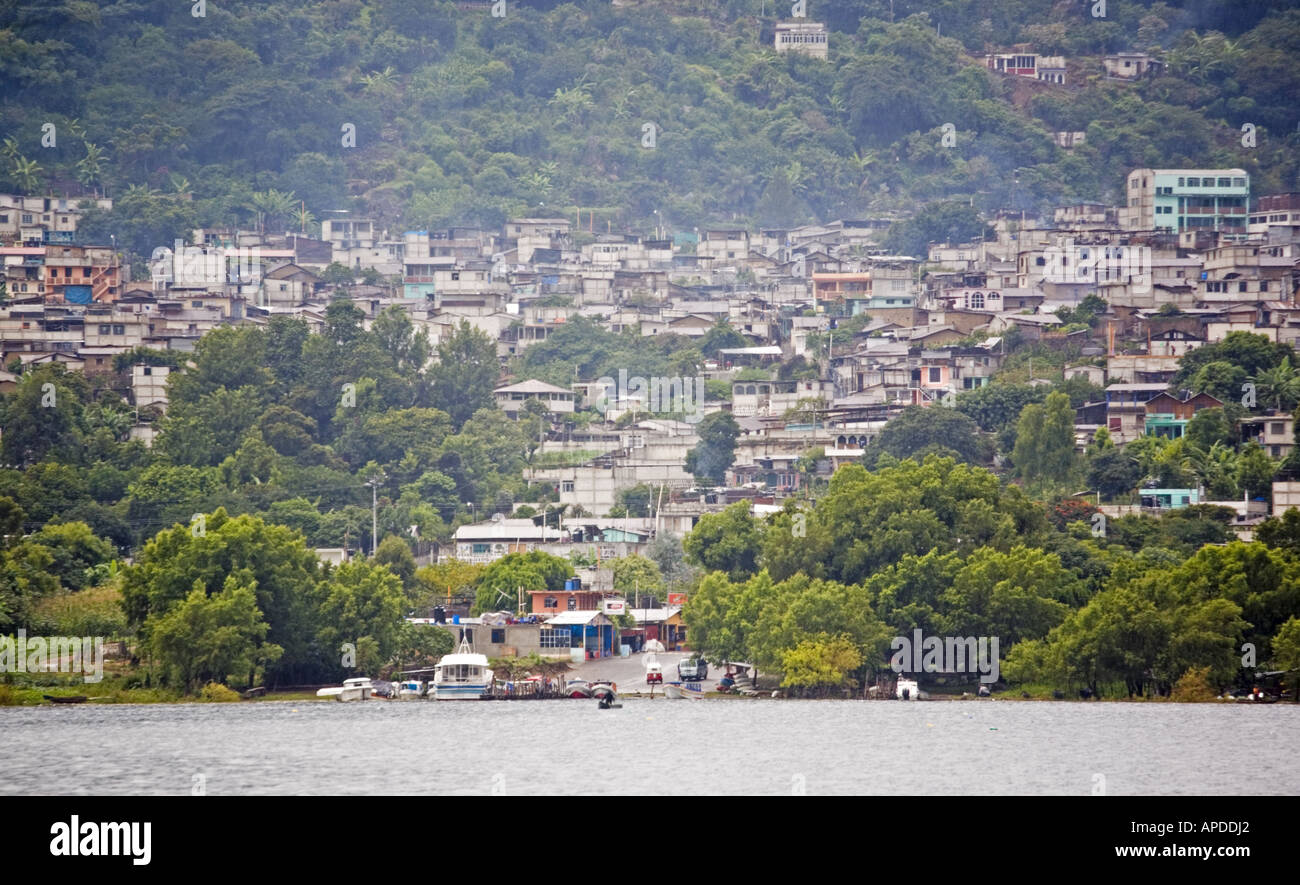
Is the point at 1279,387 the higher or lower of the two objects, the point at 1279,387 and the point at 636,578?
Result: the higher

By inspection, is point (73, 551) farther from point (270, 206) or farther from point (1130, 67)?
point (1130, 67)

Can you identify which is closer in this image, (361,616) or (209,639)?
(209,639)

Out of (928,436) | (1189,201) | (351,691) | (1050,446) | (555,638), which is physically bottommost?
(351,691)

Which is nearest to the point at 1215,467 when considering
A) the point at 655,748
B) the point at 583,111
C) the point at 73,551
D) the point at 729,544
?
the point at 729,544

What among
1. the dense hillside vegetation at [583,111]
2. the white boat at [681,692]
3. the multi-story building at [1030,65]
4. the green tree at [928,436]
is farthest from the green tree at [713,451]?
the multi-story building at [1030,65]

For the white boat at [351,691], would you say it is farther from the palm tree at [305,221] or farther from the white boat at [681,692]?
the palm tree at [305,221]

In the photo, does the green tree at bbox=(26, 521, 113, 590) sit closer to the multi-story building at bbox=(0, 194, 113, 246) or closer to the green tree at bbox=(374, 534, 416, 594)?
the green tree at bbox=(374, 534, 416, 594)

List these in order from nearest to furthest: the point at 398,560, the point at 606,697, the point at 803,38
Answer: the point at 606,697
the point at 398,560
the point at 803,38
